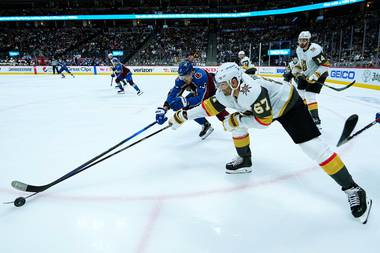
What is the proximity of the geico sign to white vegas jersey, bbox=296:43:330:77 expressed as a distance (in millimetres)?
7256

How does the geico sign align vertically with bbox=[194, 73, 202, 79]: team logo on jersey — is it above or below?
below

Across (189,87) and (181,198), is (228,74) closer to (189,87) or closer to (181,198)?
(181,198)

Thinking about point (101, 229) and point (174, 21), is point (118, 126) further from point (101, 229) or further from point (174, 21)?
point (174, 21)

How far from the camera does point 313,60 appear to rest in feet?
12.8

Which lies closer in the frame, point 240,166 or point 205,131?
point 240,166

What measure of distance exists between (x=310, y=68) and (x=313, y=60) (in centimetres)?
15

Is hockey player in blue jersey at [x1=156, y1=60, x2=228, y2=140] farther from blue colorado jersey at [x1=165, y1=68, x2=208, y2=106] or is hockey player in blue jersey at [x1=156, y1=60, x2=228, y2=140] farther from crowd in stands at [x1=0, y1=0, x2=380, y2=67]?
crowd in stands at [x1=0, y1=0, x2=380, y2=67]

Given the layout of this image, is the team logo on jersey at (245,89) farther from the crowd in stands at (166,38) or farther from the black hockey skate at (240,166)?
the crowd in stands at (166,38)

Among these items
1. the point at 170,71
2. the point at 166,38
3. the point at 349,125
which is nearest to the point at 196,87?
the point at 349,125

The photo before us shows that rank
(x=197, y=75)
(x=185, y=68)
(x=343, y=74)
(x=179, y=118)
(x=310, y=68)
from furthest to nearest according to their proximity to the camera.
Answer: (x=343, y=74), (x=310, y=68), (x=197, y=75), (x=185, y=68), (x=179, y=118)

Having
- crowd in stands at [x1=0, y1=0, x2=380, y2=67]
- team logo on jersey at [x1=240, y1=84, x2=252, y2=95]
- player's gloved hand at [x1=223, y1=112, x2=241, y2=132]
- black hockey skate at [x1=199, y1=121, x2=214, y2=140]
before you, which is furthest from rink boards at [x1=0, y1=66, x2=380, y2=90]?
team logo on jersey at [x1=240, y1=84, x2=252, y2=95]

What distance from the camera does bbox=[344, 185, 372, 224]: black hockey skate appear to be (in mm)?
1836

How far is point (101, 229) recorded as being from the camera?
5.97 ft

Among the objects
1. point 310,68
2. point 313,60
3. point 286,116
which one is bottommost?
point 286,116
